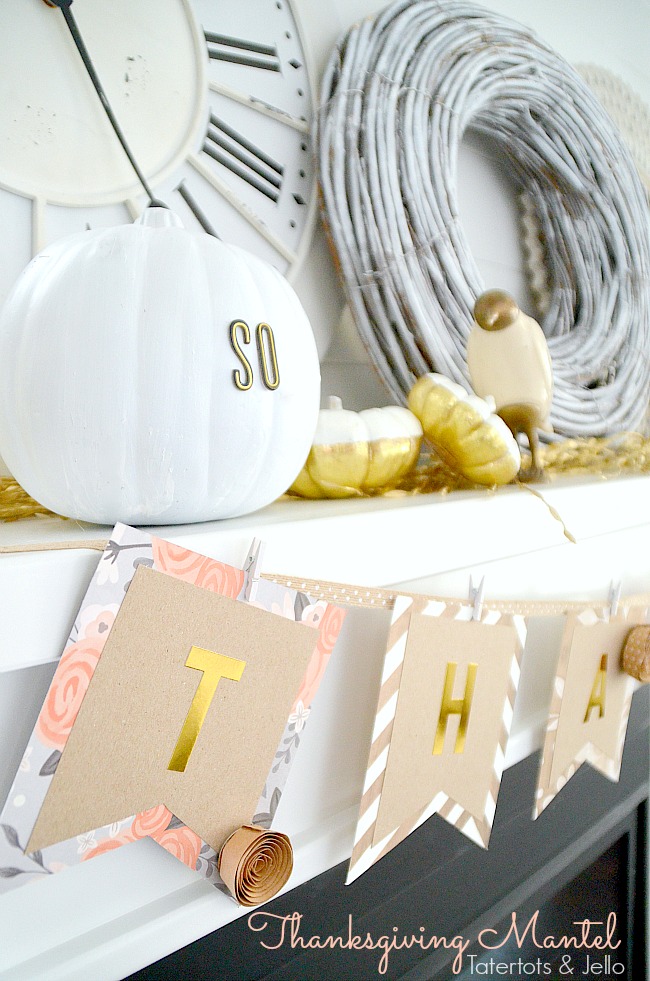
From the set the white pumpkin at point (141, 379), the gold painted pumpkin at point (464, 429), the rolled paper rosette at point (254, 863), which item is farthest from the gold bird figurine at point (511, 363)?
the rolled paper rosette at point (254, 863)

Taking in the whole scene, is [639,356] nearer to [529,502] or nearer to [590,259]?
[590,259]

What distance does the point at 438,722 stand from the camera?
551 mm

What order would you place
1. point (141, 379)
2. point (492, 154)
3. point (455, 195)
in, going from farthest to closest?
1. point (492, 154)
2. point (455, 195)
3. point (141, 379)

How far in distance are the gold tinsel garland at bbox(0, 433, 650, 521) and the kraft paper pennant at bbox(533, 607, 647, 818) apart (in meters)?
0.16

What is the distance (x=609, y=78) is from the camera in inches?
50.9

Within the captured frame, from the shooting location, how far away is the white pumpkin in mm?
376

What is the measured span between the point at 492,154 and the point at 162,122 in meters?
0.59

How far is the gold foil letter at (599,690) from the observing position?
711 mm

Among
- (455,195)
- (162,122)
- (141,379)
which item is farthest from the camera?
(455,195)

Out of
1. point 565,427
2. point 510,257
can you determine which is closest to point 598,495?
point 565,427

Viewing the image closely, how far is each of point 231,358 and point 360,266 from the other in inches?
15.7

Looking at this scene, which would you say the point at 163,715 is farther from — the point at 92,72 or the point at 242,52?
the point at 242,52

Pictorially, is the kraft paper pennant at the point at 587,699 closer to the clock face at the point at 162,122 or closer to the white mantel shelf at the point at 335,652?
the white mantel shelf at the point at 335,652

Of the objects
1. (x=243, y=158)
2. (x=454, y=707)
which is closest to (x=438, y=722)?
(x=454, y=707)
